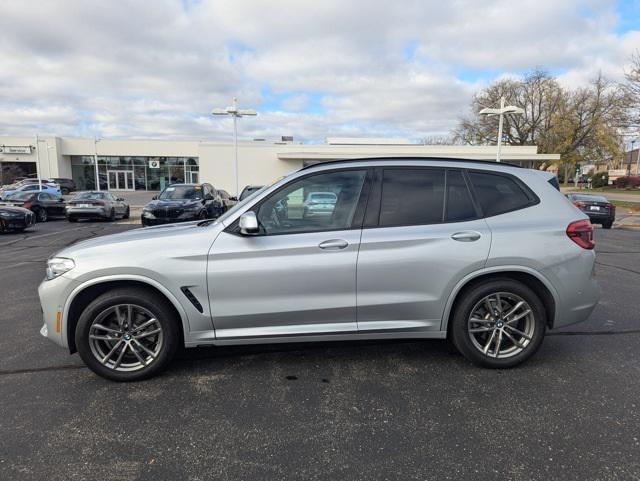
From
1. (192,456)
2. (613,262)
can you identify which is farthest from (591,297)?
(613,262)

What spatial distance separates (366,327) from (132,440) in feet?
6.21

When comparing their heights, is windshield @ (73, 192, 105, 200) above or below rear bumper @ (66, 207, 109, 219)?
above

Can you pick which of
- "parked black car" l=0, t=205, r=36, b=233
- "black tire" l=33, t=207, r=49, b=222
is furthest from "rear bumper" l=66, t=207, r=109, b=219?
"parked black car" l=0, t=205, r=36, b=233

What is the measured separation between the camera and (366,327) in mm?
3561

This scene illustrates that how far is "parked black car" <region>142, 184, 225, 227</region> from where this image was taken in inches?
556

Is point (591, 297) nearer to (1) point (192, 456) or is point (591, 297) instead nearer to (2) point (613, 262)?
(1) point (192, 456)

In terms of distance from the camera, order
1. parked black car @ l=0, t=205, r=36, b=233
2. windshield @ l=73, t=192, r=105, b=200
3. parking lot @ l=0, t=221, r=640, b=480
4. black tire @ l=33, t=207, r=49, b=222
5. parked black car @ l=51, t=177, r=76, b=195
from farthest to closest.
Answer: parked black car @ l=51, t=177, r=76, b=195 → windshield @ l=73, t=192, r=105, b=200 → black tire @ l=33, t=207, r=49, b=222 → parked black car @ l=0, t=205, r=36, b=233 → parking lot @ l=0, t=221, r=640, b=480

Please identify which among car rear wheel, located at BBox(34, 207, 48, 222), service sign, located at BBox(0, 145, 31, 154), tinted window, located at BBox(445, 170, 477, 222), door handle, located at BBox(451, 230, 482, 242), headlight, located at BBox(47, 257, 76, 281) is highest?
service sign, located at BBox(0, 145, 31, 154)

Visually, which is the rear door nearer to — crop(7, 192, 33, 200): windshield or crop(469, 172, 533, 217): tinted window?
crop(469, 172, 533, 217): tinted window

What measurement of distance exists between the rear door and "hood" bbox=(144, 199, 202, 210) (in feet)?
→ 39.3

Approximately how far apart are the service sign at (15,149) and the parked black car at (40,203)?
36.4 m

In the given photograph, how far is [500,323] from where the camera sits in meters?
3.68

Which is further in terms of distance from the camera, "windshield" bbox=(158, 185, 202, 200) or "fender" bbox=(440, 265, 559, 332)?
"windshield" bbox=(158, 185, 202, 200)

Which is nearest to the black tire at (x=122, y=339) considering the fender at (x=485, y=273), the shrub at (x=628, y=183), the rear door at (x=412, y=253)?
the rear door at (x=412, y=253)
